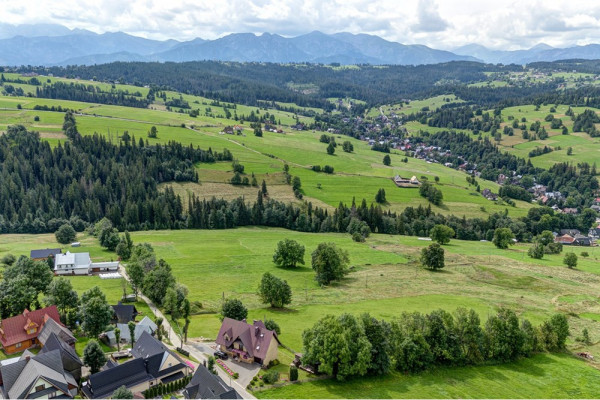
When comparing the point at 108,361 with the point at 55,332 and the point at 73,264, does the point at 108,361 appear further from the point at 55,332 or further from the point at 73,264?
the point at 73,264

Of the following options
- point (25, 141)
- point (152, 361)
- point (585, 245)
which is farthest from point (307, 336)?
point (25, 141)

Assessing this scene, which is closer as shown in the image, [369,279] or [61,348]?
[61,348]

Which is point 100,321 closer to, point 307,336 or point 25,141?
point 307,336

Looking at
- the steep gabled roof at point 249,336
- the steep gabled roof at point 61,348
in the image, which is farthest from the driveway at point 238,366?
the steep gabled roof at point 61,348

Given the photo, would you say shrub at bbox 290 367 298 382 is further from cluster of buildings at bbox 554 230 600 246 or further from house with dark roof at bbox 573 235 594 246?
house with dark roof at bbox 573 235 594 246

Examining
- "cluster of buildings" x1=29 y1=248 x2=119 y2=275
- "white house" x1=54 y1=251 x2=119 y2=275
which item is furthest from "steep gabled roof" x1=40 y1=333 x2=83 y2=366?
"cluster of buildings" x1=29 y1=248 x2=119 y2=275

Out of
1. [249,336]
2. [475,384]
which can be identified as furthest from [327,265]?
[475,384]
